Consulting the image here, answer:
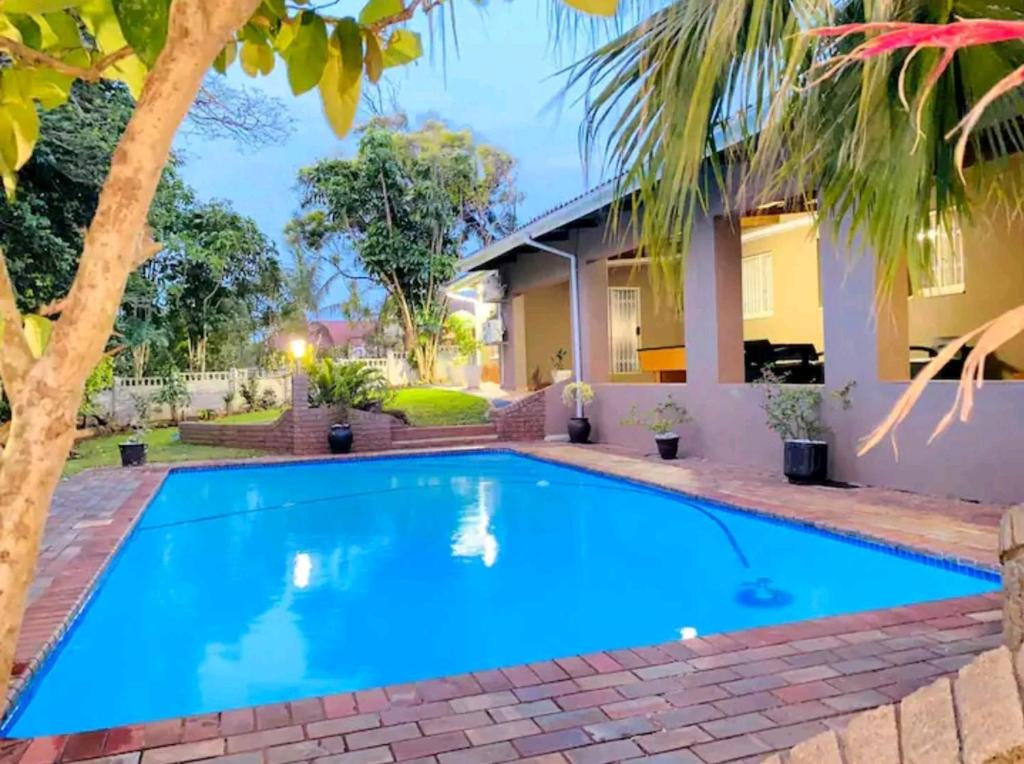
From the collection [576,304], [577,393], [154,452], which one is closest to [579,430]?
[577,393]

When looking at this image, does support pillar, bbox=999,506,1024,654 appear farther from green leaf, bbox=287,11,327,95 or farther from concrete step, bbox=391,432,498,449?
concrete step, bbox=391,432,498,449

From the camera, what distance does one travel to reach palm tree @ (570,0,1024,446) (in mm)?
2316

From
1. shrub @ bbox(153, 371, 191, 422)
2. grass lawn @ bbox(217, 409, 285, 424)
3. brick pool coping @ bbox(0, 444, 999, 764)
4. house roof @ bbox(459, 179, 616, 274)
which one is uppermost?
house roof @ bbox(459, 179, 616, 274)

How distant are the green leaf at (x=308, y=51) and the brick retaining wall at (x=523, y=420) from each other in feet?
49.1

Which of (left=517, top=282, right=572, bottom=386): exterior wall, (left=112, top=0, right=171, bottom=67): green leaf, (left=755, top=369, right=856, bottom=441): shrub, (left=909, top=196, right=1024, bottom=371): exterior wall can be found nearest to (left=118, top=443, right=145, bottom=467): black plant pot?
(left=517, top=282, right=572, bottom=386): exterior wall

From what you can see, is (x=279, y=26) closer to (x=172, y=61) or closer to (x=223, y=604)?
(x=172, y=61)

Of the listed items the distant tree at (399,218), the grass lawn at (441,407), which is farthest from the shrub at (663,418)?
the distant tree at (399,218)

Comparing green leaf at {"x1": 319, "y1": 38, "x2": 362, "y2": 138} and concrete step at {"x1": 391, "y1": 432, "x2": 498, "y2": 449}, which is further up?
green leaf at {"x1": 319, "y1": 38, "x2": 362, "y2": 138}

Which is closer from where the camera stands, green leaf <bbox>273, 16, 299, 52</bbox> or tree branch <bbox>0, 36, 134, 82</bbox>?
tree branch <bbox>0, 36, 134, 82</bbox>

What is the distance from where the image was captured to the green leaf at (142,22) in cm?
118

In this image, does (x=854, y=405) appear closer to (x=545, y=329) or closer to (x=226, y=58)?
(x=226, y=58)

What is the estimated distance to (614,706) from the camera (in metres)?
3.41

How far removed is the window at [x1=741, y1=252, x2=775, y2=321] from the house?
1.2 inches

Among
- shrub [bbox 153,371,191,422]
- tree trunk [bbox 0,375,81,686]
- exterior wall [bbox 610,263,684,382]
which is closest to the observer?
tree trunk [bbox 0,375,81,686]
